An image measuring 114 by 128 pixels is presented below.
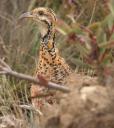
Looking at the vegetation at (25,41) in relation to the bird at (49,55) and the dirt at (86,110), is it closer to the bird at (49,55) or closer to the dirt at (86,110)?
the bird at (49,55)

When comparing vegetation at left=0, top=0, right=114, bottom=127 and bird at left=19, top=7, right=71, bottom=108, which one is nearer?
bird at left=19, top=7, right=71, bottom=108

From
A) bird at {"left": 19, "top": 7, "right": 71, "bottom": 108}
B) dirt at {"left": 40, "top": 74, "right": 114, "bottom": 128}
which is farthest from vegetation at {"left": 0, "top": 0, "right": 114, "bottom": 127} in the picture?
dirt at {"left": 40, "top": 74, "right": 114, "bottom": 128}

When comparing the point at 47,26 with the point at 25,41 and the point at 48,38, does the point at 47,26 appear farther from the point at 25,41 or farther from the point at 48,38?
the point at 25,41

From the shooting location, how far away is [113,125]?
263 cm

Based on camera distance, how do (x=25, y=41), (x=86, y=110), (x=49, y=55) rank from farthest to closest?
(x=25, y=41) → (x=49, y=55) → (x=86, y=110)

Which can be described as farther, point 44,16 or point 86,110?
point 44,16

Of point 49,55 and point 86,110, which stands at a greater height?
point 49,55

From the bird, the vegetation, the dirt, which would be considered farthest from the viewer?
the vegetation

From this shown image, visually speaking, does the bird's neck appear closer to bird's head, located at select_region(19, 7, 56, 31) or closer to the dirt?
bird's head, located at select_region(19, 7, 56, 31)

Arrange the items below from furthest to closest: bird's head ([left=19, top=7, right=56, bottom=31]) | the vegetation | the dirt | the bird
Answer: the vegetation, bird's head ([left=19, top=7, right=56, bottom=31]), the bird, the dirt

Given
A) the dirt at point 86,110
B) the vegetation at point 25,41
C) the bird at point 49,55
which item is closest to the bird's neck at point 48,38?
the bird at point 49,55

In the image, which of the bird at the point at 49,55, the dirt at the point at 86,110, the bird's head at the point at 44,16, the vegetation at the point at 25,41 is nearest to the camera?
the dirt at the point at 86,110

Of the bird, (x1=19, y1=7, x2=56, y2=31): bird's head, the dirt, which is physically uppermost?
(x1=19, y1=7, x2=56, y2=31): bird's head

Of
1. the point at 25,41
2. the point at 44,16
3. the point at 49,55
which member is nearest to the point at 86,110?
the point at 49,55
